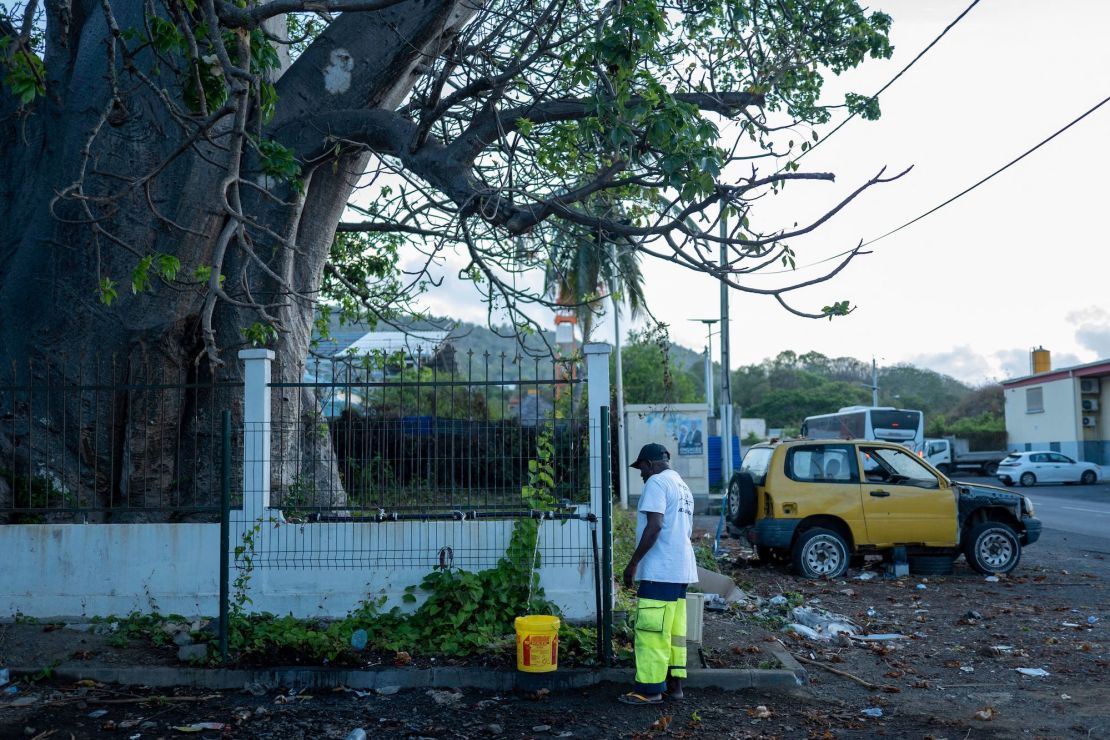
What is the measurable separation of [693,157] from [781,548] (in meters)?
6.62

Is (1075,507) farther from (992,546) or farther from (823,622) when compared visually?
(823,622)

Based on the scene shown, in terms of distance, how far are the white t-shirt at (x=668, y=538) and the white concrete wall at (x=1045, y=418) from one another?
4230cm

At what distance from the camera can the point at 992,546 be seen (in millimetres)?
12977

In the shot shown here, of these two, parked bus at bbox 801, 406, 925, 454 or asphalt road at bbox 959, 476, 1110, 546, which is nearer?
asphalt road at bbox 959, 476, 1110, 546

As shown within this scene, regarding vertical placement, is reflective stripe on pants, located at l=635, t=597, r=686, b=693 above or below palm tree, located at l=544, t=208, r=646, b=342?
below

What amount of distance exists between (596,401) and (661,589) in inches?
76.0

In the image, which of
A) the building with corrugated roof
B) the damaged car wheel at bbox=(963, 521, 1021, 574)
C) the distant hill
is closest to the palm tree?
the damaged car wheel at bbox=(963, 521, 1021, 574)

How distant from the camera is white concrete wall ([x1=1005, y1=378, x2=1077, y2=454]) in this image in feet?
144

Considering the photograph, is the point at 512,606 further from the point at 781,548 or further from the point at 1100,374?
the point at 1100,374

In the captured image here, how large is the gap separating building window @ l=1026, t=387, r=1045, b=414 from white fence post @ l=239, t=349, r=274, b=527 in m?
46.2

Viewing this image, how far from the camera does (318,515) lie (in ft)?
28.1

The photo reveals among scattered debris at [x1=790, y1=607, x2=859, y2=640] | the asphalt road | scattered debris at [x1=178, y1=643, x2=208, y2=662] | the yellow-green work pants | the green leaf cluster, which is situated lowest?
the asphalt road

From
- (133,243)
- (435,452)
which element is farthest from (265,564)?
(133,243)

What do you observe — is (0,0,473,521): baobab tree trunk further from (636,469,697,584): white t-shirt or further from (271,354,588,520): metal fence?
(636,469,697,584): white t-shirt
